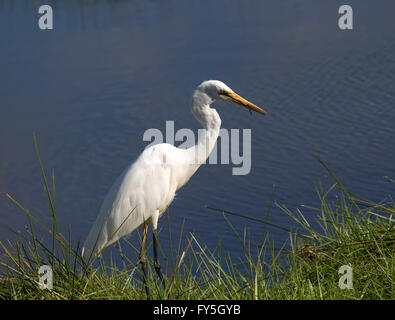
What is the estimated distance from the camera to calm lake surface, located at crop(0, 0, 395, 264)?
24.6 feet

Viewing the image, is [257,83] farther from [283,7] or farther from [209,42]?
[283,7]

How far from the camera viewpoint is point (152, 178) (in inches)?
190

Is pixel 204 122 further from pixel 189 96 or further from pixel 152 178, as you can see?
pixel 189 96

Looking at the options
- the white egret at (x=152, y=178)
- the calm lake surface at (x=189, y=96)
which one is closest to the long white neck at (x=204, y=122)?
the white egret at (x=152, y=178)

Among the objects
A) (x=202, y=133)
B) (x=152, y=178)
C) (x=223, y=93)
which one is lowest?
(x=152, y=178)

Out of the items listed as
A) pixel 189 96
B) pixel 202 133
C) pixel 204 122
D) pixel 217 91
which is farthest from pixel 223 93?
pixel 189 96

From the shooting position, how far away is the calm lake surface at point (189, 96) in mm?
7488

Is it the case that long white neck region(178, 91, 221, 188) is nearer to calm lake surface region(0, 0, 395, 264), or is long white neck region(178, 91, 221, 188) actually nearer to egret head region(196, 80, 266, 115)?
egret head region(196, 80, 266, 115)

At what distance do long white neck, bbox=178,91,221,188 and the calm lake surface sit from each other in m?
1.69

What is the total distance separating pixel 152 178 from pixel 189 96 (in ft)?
17.6

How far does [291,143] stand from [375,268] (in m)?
5.46

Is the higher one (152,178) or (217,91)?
(217,91)

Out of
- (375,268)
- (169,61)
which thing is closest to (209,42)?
(169,61)

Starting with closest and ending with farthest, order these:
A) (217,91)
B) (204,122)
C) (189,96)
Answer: (217,91) < (204,122) < (189,96)
